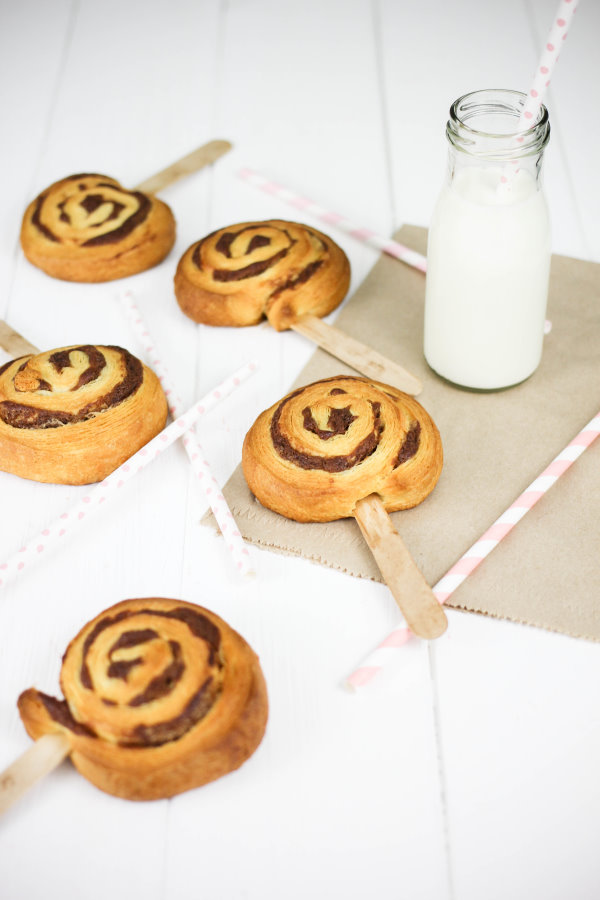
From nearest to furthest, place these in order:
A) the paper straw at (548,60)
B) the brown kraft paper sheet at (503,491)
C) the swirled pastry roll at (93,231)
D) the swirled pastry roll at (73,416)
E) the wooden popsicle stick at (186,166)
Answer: the paper straw at (548,60) → the brown kraft paper sheet at (503,491) → the swirled pastry roll at (73,416) → the swirled pastry roll at (93,231) → the wooden popsicle stick at (186,166)

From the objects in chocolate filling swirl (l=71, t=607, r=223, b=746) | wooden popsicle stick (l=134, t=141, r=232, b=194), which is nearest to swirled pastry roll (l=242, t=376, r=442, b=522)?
chocolate filling swirl (l=71, t=607, r=223, b=746)

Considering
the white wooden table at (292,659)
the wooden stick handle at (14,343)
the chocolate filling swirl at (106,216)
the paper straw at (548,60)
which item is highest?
the paper straw at (548,60)

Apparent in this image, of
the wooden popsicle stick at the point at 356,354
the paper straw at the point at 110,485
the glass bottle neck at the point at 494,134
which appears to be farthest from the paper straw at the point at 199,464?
the glass bottle neck at the point at 494,134

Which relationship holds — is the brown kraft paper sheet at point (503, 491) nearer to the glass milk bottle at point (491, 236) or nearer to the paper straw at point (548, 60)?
the glass milk bottle at point (491, 236)

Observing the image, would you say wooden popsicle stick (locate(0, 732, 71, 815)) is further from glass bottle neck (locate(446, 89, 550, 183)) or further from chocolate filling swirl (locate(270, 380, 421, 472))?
glass bottle neck (locate(446, 89, 550, 183))

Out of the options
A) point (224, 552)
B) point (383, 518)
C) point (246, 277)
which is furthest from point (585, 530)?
point (246, 277)

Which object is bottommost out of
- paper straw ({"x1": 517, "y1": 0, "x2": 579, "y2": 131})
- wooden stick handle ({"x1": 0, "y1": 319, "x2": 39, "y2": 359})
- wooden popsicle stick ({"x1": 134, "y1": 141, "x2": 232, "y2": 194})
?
wooden stick handle ({"x1": 0, "y1": 319, "x2": 39, "y2": 359})

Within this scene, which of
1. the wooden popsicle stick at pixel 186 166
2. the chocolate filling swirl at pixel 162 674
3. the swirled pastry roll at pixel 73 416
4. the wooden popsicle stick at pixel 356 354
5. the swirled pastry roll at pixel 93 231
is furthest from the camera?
the wooden popsicle stick at pixel 186 166
